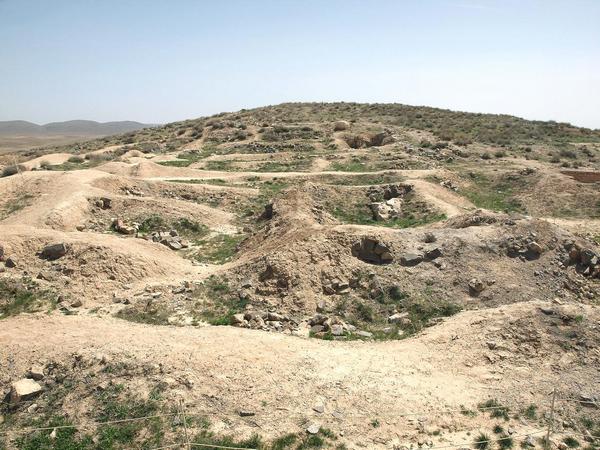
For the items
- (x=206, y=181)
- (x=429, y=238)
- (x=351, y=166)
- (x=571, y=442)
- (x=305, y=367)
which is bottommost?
(x=571, y=442)

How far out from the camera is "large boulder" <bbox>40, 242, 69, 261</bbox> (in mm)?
17438

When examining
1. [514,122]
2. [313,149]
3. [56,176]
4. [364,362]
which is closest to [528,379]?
[364,362]

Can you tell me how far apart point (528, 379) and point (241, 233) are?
51.1ft

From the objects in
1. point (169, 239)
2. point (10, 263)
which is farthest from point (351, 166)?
point (10, 263)

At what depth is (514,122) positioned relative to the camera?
58.5m

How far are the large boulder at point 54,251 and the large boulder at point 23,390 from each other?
23.4ft

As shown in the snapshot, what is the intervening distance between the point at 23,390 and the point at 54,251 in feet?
25.0

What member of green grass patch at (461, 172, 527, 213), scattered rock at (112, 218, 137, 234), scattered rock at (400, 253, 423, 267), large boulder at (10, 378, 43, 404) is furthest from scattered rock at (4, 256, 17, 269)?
green grass patch at (461, 172, 527, 213)

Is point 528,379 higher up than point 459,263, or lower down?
lower down

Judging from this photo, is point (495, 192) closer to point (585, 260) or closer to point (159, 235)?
point (585, 260)

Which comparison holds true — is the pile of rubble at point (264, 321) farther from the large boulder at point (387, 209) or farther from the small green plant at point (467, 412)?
the large boulder at point (387, 209)

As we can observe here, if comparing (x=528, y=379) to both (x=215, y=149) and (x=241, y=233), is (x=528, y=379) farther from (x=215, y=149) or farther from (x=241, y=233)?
(x=215, y=149)

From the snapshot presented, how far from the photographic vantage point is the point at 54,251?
17.5m

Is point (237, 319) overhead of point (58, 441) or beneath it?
overhead
